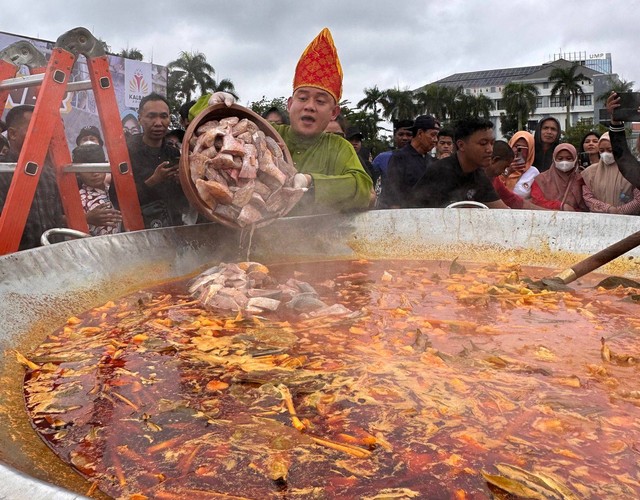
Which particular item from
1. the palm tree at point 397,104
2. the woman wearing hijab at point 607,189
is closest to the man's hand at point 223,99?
the woman wearing hijab at point 607,189

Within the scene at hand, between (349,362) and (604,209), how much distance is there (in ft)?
15.5

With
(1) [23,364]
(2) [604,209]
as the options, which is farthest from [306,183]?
(2) [604,209]

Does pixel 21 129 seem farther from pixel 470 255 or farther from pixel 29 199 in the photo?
pixel 470 255

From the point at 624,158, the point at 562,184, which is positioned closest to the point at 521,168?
the point at 562,184

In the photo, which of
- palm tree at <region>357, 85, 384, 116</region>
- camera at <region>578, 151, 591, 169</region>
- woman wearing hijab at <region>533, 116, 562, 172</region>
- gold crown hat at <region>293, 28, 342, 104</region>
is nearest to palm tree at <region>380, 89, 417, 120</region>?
palm tree at <region>357, 85, 384, 116</region>

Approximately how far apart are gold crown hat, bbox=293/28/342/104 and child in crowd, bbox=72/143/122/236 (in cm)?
179

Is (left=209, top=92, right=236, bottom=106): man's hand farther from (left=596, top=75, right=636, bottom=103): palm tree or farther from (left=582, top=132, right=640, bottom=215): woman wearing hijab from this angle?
(left=596, top=75, right=636, bottom=103): palm tree

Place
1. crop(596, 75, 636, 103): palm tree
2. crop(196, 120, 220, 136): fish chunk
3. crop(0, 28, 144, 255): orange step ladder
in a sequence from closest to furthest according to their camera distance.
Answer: crop(0, 28, 144, 255): orange step ladder < crop(196, 120, 220, 136): fish chunk < crop(596, 75, 636, 103): palm tree

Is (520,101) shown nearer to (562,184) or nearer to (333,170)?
(562,184)

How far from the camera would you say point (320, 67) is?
432 centimetres

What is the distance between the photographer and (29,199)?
10.1 feet

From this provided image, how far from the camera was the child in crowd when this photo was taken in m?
4.30

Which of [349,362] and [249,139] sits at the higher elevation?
[249,139]

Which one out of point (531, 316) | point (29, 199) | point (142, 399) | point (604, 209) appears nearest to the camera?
point (142, 399)
